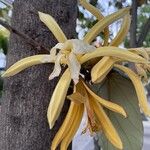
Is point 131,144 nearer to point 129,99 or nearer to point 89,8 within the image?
point 129,99

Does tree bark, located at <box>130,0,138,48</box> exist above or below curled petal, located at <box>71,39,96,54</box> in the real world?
below

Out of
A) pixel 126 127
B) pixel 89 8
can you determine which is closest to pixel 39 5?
pixel 89 8

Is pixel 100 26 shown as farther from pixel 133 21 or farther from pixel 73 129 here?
pixel 133 21

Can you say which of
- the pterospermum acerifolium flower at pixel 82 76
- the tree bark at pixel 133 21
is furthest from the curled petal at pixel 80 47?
the tree bark at pixel 133 21

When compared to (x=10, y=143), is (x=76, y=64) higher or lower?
higher

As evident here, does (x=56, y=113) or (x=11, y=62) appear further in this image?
(x=11, y=62)

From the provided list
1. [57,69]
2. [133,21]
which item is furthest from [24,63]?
[133,21]

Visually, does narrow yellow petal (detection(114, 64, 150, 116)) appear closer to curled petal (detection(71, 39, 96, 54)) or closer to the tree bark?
curled petal (detection(71, 39, 96, 54))

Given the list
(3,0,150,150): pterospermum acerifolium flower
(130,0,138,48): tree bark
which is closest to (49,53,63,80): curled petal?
(3,0,150,150): pterospermum acerifolium flower
